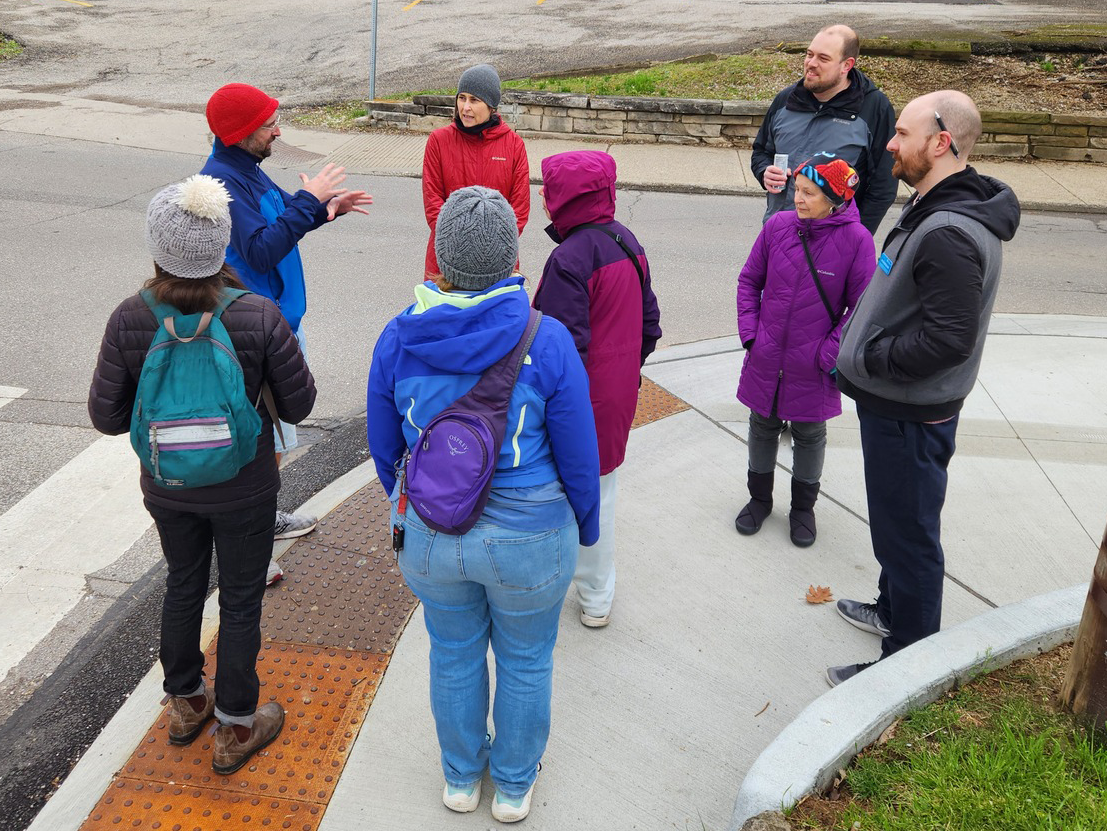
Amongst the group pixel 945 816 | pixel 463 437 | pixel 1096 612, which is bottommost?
pixel 945 816

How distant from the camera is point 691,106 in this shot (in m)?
13.3

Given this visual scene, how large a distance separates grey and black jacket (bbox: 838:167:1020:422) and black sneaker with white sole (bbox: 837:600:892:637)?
973 millimetres

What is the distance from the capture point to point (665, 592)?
402cm

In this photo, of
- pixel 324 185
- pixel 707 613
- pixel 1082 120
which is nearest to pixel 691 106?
pixel 1082 120

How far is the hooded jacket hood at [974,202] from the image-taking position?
2.96 metres

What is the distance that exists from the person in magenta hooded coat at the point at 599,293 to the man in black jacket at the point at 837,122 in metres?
1.96

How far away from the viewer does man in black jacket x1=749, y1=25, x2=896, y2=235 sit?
4980mm

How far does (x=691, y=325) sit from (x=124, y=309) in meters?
5.19

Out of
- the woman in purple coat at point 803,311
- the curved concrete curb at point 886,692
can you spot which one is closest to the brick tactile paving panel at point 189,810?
the curved concrete curb at point 886,692

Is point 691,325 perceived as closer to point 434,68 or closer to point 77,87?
point 434,68

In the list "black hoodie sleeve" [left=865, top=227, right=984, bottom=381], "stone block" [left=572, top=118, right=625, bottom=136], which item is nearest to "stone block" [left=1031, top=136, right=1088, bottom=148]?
"stone block" [left=572, top=118, right=625, bottom=136]

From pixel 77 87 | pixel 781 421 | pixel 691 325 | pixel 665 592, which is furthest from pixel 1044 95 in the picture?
pixel 77 87

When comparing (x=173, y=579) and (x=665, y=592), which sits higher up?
(x=173, y=579)

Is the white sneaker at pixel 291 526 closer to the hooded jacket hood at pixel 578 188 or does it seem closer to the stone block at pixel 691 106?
the hooded jacket hood at pixel 578 188
